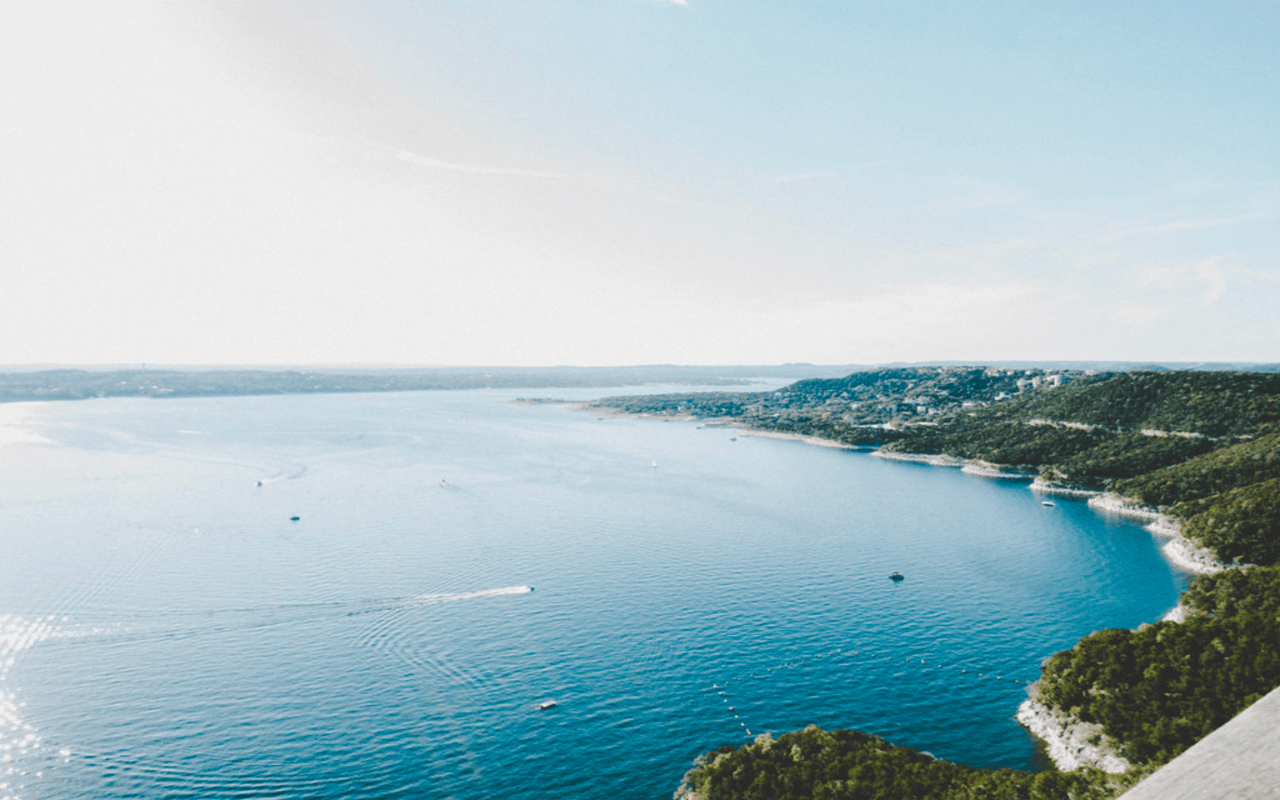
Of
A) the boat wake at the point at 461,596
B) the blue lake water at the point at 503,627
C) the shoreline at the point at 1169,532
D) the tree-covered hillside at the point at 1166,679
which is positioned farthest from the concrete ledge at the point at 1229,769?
the shoreline at the point at 1169,532

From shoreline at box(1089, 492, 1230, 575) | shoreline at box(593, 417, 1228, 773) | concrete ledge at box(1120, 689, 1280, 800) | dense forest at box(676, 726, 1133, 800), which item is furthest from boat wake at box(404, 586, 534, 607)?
shoreline at box(1089, 492, 1230, 575)

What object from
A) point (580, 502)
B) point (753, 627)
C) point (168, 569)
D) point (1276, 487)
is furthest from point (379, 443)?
point (1276, 487)

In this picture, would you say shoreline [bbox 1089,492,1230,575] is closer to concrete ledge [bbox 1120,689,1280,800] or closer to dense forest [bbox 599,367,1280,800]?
dense forest [bbox 599,367,1280,800]

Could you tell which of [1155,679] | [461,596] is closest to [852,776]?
[1155,679]

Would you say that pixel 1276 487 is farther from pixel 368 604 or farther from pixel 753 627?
pixel 368 604

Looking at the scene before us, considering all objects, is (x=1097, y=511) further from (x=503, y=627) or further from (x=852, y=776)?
(x=503, y=627)

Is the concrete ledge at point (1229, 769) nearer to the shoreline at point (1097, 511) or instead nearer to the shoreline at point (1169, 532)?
the shoreline at point (1097, 511)
